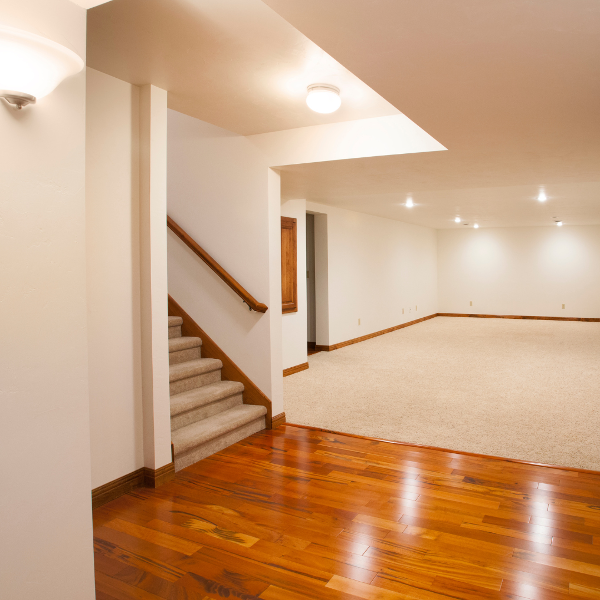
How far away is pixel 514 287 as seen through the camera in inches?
468

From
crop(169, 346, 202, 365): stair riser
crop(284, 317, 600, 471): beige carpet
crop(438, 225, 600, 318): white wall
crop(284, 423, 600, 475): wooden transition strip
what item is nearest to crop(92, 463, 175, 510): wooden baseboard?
crop(169, 346, 202, 365): stair riser

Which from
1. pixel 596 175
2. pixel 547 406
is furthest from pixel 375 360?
pixel 596 175

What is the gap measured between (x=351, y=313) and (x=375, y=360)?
4.79ft

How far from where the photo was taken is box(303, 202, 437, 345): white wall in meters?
7.59

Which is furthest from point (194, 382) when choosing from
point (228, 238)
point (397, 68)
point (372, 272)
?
point (372, 272)

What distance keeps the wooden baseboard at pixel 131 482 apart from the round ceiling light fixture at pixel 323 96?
2294mm

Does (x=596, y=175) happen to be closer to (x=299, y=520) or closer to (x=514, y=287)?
(x=299, y=520)

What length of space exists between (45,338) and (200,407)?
2.18m

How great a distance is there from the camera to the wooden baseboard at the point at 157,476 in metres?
2.95

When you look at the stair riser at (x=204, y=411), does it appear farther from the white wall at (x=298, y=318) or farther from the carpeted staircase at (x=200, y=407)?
the white wall at (x=298, y=318)

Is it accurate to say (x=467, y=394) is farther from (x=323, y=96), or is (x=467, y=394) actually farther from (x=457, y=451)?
(x=323, y=96)

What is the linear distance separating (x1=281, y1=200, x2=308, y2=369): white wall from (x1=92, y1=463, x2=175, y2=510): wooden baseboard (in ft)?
9.90

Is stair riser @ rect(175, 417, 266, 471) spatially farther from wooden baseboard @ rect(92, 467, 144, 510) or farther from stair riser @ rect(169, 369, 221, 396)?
stair riser @ rect(169, 369, 221, 396)

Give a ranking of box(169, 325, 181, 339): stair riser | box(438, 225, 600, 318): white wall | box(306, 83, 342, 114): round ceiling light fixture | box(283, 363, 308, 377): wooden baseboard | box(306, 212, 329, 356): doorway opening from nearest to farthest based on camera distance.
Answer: box(306, 83, 342, 114): round ceiling light fixture < box(169, 325, 181, 339): stair riser < box(283, 363, 308, 377): wooden baseboard < box(306, 212, 329, 356): doorway opening < box(438, 225, 600, 318): white wall
